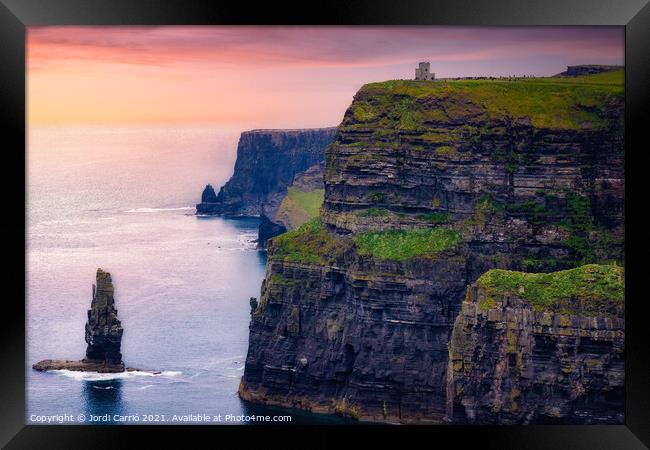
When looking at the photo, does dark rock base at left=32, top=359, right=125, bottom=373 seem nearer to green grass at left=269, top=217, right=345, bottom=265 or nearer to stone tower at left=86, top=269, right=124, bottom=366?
stone tower at left=86, top=269, right=124, bottom=366

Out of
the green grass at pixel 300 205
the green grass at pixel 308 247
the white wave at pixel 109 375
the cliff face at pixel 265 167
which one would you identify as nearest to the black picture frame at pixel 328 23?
the white wave at pixel 109 375

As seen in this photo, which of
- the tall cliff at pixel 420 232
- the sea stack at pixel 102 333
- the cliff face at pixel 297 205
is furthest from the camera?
the cliff face at pixel 297 205

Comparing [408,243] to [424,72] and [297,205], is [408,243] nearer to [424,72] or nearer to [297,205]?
[424,72]

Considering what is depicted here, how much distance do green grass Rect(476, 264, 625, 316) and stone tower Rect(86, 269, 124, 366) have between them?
732cm

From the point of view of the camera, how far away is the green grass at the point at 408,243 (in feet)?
138

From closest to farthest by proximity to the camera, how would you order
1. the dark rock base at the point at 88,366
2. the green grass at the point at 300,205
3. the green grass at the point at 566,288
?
the green grass at the point at 566,288 < the dark rock base at the point at 88,366 < the green grass at the point at 300,205

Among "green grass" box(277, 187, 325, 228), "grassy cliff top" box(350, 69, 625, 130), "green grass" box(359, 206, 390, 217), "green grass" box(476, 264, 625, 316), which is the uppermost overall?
"grassy cliff top" box(350, 69, 625, 130)

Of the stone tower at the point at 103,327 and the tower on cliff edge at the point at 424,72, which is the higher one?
the tower on cliff edge at the point at 424,72

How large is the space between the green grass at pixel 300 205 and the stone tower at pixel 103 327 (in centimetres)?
888

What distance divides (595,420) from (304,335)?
795cm

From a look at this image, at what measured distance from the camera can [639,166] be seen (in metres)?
33.2

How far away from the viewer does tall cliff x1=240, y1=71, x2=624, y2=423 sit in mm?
40875

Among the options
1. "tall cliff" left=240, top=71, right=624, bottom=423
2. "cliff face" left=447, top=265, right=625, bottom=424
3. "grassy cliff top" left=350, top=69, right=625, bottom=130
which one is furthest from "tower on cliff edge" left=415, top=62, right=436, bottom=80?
"cliff face" left=447, top=265, right=625, bottom=424

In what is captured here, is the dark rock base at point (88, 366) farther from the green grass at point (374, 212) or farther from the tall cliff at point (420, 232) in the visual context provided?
the green grass at point (374, 212)
